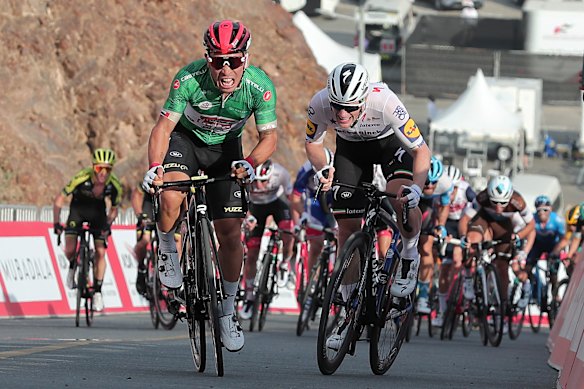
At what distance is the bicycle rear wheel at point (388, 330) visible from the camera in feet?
33.4

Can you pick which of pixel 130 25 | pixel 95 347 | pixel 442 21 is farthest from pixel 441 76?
pixel 95 347

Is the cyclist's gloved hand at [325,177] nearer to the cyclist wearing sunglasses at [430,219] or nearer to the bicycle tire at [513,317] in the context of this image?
the cyclist wearing sunglasses at [430,219]

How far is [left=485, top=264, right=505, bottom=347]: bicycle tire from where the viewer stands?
54.2 ft

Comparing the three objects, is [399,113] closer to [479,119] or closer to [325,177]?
[325,177]

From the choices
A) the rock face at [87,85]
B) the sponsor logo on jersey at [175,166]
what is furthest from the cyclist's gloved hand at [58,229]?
the rock face at [87,85]

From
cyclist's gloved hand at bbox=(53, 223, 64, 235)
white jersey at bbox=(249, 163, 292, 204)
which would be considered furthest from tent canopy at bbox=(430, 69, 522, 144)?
cyclist's gloved hand at bbox=(53, 223, 64, 235)

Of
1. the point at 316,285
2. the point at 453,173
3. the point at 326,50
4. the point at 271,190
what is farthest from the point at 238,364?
the point at 326,50

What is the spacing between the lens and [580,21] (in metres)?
63.1

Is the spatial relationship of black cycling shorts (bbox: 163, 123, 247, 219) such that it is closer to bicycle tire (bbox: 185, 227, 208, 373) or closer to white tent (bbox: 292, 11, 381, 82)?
bicycle tire (bbox: 185, 227, 208, 373)

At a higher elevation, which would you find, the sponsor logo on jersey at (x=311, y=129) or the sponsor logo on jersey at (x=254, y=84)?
the sponsor logo on jersey at (x=254, y=84)

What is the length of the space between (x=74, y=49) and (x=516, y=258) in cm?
1826

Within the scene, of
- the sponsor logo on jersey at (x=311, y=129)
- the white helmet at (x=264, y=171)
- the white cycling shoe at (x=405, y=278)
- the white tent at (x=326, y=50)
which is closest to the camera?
the white cycling shoe at (x=405, y=278)

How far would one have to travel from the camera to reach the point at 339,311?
32.6ft

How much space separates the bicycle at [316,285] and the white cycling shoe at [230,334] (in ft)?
20.8
